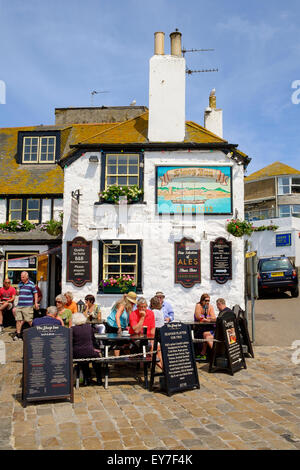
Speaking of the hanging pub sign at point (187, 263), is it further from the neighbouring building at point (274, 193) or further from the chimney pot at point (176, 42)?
the neighbouring building at point (274, 193)

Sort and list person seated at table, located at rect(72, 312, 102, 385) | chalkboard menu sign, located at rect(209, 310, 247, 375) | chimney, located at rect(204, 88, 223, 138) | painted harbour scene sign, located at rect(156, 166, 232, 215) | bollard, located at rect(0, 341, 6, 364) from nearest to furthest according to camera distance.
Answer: person seated at table, located at rect(72, 312, 102, 385), chalkboard menu sign, located at rect(209, 310, 247, 375), bollard, located at rect(0, 341, 6, 364), painted harbour scene sign, located at rect(156, 166, 232, 215), chimney, located at rect(204, 88, 223, 138)

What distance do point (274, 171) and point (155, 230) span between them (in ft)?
90.4

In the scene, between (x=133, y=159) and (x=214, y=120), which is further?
(x=214, y=120)

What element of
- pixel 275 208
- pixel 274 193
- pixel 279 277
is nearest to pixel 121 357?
pixel 279 277

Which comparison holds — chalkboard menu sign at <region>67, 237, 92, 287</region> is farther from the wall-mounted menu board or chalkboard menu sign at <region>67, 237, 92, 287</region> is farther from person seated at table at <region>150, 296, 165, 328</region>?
the wall-mounted menu board

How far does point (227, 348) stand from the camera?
305 inches

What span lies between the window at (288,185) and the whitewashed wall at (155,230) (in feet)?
80.3

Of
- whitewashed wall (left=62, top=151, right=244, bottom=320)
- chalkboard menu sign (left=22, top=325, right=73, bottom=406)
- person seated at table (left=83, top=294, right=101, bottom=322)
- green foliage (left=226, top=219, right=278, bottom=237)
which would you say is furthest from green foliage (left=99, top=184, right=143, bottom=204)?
chalkboard menu sign (left=22, top=325, right=73, bottom=406)

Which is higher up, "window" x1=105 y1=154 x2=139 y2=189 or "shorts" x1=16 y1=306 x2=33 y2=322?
"window" x1=105 y1=154 x2=139 y2=189

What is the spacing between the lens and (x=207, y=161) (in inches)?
477

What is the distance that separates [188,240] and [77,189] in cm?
365

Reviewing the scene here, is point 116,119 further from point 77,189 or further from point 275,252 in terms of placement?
point 77,189

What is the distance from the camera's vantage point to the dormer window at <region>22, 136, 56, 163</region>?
57.3ft

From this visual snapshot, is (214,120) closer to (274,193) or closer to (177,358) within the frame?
(177,358)
